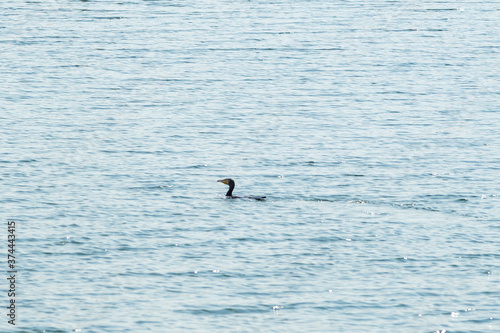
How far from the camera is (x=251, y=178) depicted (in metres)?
51.2

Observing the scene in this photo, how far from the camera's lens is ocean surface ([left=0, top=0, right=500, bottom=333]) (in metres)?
35.6

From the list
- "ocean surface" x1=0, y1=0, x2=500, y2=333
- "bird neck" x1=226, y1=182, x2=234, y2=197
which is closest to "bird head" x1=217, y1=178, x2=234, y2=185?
"bird neck" x1=226, y1=182, x2=234, y2=197

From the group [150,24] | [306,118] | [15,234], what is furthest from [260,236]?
[150,24]

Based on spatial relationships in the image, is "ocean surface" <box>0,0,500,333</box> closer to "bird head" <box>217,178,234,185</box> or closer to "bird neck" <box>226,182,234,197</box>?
"bird neck" <box>226,182,234,197</box>

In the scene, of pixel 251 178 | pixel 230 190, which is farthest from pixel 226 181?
pixel 251 178

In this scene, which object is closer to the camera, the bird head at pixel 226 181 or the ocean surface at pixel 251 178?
the ocean surface at pixel 251 178

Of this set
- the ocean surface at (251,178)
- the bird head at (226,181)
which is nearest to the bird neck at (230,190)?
→ the bird head at (226,181)

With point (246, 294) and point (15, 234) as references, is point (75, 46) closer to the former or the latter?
point (15, 234)

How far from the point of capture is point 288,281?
3725 cm

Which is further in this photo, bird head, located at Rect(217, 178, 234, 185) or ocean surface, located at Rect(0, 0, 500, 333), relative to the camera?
bird head, located at Rect(217, 178, 234, 185)

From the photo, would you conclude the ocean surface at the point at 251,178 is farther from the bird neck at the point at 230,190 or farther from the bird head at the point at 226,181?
the bird head at the point at 226,181

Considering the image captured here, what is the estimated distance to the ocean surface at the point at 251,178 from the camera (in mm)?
35625

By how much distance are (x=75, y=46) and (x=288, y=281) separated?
54720 mm

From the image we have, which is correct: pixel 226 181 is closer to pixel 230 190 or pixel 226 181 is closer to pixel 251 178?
pixel 230 190
